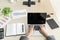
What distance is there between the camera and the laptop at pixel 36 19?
1.80 m

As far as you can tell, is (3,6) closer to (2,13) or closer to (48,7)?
(2,13)

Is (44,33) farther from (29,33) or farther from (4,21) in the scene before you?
(4,21)

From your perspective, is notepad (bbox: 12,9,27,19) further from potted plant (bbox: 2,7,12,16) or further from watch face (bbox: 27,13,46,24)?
watch face (bbox: 27,13,46,24)

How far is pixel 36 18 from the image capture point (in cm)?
182

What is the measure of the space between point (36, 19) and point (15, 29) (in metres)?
0.24

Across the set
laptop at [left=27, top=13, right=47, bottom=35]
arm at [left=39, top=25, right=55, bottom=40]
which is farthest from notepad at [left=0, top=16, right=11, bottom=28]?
arm at [left=39, top=25, right=55, bottom=40]

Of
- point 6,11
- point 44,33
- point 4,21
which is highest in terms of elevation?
point 6,11

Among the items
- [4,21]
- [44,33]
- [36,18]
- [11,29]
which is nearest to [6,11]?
[4,21]

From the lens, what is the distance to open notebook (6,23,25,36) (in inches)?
69.9

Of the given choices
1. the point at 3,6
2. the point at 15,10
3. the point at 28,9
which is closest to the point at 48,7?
the point at 28,9

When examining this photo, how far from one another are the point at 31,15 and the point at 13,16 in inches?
10.2

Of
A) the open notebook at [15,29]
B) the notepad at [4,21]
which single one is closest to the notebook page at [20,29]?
the open notebook at [15,29]

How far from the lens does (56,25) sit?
6.17 feet

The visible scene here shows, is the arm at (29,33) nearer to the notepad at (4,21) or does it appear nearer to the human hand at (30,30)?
the human hand at (30,30)
